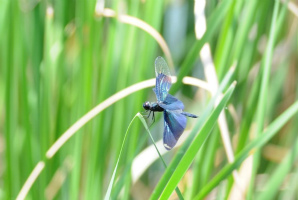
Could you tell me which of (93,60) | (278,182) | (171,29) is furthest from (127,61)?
(171,29)

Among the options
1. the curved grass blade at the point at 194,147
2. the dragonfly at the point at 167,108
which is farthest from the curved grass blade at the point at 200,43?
the curved grass blade at the point at 194,147

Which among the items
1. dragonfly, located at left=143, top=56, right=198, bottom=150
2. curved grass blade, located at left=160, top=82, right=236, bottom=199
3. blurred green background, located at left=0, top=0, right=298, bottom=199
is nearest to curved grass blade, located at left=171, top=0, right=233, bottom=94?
blurred green background, located at left=0, top=0, right=298, bottom=199

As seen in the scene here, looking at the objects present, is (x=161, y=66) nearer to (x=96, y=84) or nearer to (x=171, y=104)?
(x=171, y=104)

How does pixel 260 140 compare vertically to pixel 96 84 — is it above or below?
below

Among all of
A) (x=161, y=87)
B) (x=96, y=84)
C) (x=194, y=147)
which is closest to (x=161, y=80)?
(x=161, y=87)

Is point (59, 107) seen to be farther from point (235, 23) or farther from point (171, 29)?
point (171, 29)

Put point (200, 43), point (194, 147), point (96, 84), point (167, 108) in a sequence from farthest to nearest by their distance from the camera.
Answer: point (96, 84), point (200, 43), point (167, 108), point (194, 147)

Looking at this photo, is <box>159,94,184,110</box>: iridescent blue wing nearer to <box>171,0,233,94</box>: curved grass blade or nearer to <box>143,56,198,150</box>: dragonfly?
<box>143,56,198,150</box>: dragonfly
